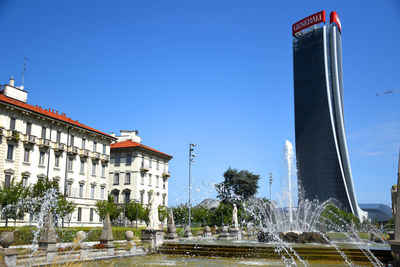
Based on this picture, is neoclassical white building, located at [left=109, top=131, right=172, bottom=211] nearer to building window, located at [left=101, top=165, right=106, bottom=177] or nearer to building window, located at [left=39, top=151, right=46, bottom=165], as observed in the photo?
building window, located at [left=101, top=165, right=106, bottom=177]

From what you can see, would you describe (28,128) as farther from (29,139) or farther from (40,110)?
(40,110)

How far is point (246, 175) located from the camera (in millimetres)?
79438

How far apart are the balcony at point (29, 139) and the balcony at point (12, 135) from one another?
1.27 metres

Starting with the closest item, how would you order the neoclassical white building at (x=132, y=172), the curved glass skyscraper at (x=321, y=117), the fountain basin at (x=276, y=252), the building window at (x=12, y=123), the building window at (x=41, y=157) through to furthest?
the fountain basin at (x=276, y=252) → the building window at (x=12, y=123) → the building window at (x=41, y=157) → the neoclassical white building at (x=132, y=172) → the curved glass skyscraper at (x=321, y=117)

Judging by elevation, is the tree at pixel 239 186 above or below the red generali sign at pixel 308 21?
below

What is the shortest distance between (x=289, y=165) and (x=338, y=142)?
7690 centimetres

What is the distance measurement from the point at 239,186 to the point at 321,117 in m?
55.4

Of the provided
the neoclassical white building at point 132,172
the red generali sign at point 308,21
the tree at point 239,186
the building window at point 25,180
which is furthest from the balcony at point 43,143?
the red generali sign at point 308,21

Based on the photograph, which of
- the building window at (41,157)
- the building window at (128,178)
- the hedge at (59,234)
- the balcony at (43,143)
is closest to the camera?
the hedge at (59,234)

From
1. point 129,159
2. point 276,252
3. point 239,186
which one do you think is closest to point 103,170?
point 129,159

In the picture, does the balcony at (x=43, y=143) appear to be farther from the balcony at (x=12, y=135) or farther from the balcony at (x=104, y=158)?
the balcony at (x=104, y=158)

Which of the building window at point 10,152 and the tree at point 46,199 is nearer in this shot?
the tree at point 46,199

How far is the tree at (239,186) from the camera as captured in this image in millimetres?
78375

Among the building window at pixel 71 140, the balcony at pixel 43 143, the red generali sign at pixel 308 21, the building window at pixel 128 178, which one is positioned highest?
the red generali sign at pixel 308 21
